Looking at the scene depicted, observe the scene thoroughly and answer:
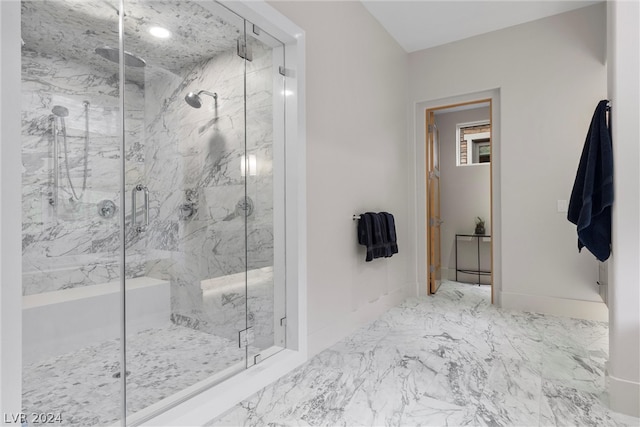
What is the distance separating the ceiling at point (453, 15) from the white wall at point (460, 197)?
5.74ft

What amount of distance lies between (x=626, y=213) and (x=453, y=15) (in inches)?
94.3

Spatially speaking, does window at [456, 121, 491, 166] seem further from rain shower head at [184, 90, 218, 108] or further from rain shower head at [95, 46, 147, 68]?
rain shower head at [95, 46, 147, 68]

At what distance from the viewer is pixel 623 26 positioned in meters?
1.68

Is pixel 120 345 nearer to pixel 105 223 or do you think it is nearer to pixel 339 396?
pixel 105 223

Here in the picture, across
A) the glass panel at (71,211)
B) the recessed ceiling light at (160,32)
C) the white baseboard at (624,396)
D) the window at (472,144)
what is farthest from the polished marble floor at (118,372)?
the window at (472,144)

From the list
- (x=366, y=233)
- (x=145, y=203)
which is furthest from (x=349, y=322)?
(x=145, y=203)

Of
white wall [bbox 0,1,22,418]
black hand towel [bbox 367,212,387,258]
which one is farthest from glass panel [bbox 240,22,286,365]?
white wall [bbox 0,1,22,418]

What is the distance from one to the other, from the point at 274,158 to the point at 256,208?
0.34m

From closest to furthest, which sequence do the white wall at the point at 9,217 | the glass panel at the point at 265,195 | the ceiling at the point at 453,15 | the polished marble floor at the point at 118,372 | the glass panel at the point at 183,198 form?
the white wall at the point at 9,217, the polished marble floor at the point at 118,372, the glass panel at the point at 183,198, the glass panel at the point at 265,195, the ceiling at the point at 453,15

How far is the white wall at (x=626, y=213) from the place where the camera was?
166cm

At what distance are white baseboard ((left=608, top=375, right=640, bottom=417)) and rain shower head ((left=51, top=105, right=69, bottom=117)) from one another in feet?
9.99

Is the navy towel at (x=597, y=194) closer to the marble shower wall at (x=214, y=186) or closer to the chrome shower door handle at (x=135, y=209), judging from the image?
the marble shower wall at (x=214, y=186)

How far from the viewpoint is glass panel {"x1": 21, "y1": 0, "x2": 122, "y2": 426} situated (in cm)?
164

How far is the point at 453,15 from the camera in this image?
10.6ft
